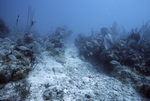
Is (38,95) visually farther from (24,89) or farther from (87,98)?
(87,98)

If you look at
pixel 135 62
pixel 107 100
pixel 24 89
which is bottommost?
pixel 107 100

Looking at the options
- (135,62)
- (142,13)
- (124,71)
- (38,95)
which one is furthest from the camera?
(142,13)

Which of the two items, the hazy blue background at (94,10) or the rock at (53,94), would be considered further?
the hazy blue background at (94,10)

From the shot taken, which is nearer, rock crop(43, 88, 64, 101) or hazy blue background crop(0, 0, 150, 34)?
rock crop(43, 88, 64, 101)

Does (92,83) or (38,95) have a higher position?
(92,83)

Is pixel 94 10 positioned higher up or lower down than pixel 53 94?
higher up

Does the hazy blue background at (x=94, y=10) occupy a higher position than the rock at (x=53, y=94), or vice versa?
the hazy blue background at (x=94, y=10)

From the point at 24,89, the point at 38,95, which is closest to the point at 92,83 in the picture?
the point at 38,95

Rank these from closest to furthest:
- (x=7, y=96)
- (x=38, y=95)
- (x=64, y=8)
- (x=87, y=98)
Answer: (x=7, y=96) → (x=38, y=95) → (x=87, y=98) → (x=64, y=8)

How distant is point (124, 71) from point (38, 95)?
192 inches

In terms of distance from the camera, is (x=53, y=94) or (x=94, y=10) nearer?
(x=53, y=94)

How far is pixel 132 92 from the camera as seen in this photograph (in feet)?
12.1

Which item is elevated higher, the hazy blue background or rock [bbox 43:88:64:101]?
the hazy blue background

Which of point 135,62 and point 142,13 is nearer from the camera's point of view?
point 135,62
